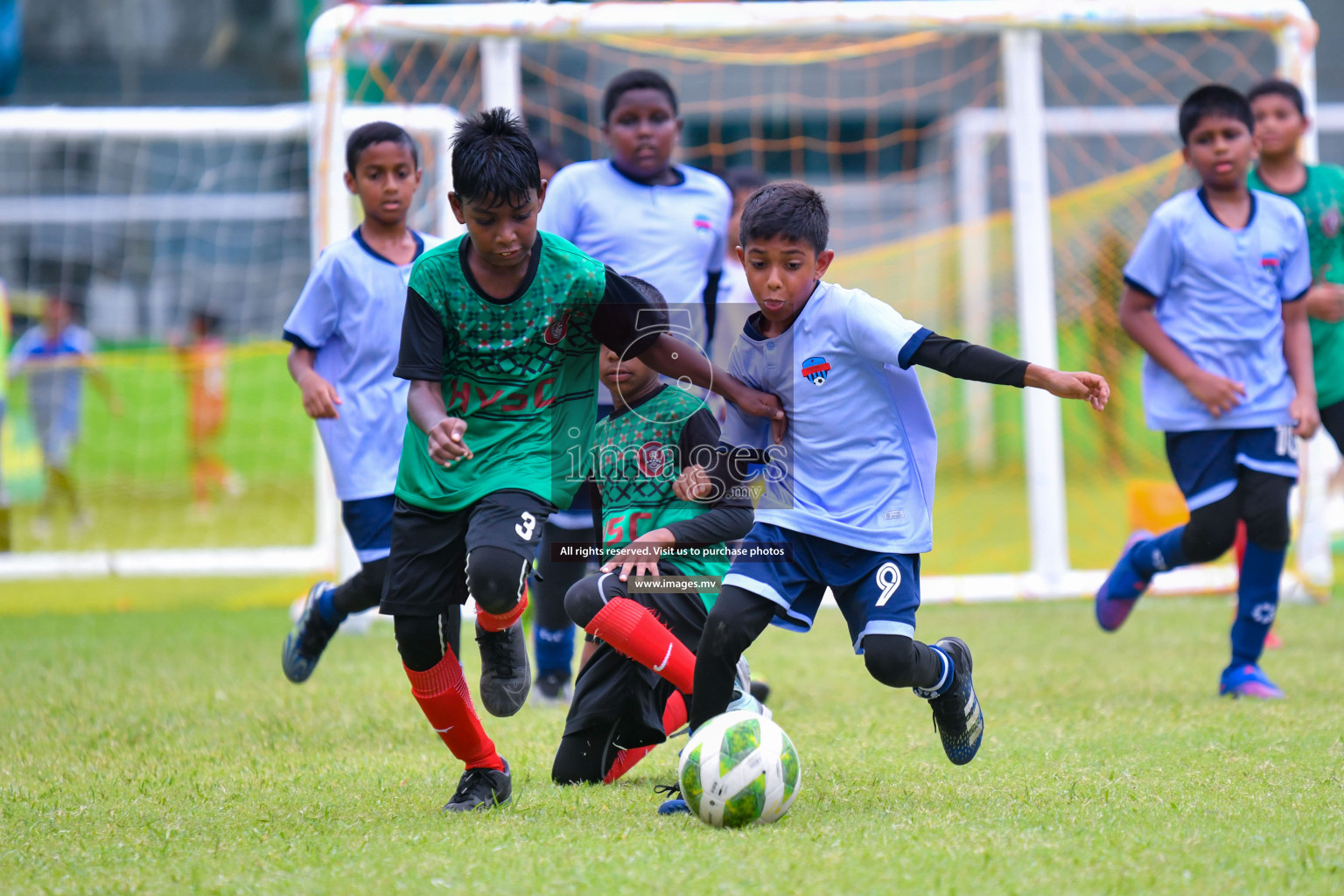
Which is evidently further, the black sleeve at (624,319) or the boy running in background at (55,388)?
the boy running in background at (55,388)

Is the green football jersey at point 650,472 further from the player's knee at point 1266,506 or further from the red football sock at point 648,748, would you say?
the player's knee at point 1266,506

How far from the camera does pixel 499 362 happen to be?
10.9 ft

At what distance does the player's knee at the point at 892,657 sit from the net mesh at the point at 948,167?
430 centimetres

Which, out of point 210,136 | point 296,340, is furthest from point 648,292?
point 210,136

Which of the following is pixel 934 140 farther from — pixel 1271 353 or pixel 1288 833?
pixel 1288 833

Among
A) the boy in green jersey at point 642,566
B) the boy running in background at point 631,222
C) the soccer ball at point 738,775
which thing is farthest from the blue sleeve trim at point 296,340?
the soccer ball at point 738,775

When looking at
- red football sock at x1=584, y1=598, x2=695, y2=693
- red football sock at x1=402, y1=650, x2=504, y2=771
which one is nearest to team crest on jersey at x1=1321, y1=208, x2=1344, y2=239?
red football sock at x1=584, y1=598, x2=695, y2=693

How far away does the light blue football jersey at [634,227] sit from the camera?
489cm

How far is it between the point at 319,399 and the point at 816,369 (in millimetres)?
1631

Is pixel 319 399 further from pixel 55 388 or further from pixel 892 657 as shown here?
pixel 55 388

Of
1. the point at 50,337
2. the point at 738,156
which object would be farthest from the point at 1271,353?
the point at 738,156

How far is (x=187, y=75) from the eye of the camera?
88.2ft

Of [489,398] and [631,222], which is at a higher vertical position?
[631,222]

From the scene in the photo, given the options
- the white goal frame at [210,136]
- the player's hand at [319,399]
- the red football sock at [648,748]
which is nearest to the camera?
the red football sock at [648,748]
